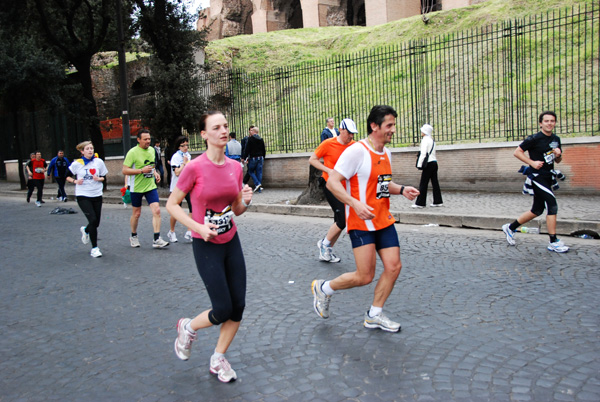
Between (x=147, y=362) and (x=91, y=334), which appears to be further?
(x=91, y=334)

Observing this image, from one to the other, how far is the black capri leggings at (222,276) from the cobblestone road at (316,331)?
18.1 inches

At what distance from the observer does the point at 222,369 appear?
3682 millimetres

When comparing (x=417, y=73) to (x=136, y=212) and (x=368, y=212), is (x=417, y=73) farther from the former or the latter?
(x=368, y=212)

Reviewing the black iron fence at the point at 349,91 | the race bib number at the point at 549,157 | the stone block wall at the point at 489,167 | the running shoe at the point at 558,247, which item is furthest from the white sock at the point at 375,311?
the black iron fence at the point at 349,91

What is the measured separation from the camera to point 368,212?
4184 millimetres

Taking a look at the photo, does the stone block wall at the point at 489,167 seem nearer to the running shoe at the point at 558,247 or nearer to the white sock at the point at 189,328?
the running shoe at the point at 558,247

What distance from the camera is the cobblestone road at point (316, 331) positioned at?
3539 millimetres

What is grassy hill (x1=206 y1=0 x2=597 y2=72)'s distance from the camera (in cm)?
2219

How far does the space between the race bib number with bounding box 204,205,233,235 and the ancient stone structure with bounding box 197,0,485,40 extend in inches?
1201

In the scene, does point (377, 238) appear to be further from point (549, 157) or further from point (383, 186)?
point (549, 157)

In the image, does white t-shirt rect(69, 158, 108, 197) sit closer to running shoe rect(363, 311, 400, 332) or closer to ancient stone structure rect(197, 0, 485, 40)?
running shoe rect(363, 311, 400, 332)

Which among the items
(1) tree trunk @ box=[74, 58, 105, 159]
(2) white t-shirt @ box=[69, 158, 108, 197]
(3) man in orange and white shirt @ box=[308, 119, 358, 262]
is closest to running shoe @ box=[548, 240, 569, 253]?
(3) man in orange and white shirt @ box=[308, 119, 358, 262]

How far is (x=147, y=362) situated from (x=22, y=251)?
5882 millimetres

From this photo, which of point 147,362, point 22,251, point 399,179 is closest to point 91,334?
point 147,362
